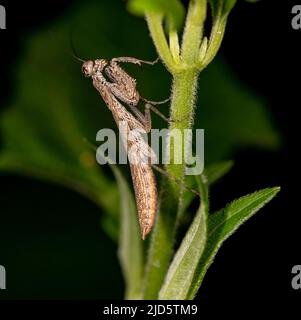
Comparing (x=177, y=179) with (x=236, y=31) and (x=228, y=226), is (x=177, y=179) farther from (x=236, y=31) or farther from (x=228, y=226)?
(x=236, y=31)

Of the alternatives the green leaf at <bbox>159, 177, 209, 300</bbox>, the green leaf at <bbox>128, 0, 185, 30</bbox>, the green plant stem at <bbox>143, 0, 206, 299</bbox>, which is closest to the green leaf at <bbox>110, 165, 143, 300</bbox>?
the green plant stem at <bbox>143, 0, 206, 299</bbox>

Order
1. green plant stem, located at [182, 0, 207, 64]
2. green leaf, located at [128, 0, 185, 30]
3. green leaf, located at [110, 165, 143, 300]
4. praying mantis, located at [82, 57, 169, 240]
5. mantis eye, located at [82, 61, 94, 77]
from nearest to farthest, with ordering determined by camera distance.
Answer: green leaf, located at [128, 0, 185, 30] → green plant stem, located at [182, 0, 207, 64] → praying mantis, located at [82, 57, 169, 240] → green leaf, located at [110, 165, 143, 300] → mantis eye, located at [82, 61, 94, 77]

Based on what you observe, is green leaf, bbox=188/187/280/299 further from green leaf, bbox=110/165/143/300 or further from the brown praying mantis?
green leaf, bbox=110/165/143/300

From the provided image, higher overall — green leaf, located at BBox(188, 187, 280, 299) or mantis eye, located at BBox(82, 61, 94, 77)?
mantis eye, located at BBox(82, 61, 94, 77)

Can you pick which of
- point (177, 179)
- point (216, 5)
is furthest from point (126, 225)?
point (216, 5)

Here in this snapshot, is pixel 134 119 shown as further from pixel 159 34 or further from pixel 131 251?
pixel 159 34

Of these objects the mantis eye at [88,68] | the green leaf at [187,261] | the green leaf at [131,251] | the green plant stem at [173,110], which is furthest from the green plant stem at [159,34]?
the mantis eye at [88,68]

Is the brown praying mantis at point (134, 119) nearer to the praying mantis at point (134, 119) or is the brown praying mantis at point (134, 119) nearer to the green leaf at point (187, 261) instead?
the praying mantis at point (134, 119)
